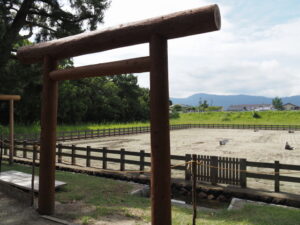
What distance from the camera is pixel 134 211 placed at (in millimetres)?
5699

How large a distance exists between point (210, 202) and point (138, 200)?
227 cm

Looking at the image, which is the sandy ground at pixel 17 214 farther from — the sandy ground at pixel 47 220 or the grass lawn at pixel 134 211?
the grass lawn at pixel 134 211

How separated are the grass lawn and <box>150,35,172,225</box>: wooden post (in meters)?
1.36

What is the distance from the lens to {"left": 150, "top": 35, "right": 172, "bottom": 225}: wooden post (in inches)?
154

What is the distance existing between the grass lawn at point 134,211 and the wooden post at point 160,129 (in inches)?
53.6

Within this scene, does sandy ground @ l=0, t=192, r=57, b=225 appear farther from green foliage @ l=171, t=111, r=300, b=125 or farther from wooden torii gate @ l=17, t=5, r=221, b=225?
green foliage @ l=171, t=111, r=300, b=125

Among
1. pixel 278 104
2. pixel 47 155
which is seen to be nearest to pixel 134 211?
pixel 47 155

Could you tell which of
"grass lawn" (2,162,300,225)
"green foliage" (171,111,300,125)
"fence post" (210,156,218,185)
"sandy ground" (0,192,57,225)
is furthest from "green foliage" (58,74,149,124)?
"sandy ground" (0,192,57,225)

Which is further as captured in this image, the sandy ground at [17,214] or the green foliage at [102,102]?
the green foliage at [102,102]

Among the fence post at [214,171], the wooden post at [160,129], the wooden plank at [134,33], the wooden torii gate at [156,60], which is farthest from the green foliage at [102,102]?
the wooden post at [160,129]

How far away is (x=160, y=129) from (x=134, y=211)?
2673 millimetres

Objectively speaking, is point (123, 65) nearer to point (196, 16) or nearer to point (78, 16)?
point (196, 16)

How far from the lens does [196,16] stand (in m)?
3.60

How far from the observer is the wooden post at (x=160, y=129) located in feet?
12.9
